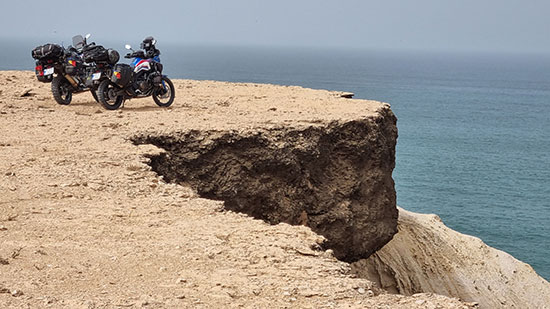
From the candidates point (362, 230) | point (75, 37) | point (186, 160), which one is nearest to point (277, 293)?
point (186, 160)

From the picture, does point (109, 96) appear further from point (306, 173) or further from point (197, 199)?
point (197, 199)

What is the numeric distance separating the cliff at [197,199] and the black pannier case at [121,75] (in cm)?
82

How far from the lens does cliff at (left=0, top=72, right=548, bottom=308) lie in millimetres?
7266

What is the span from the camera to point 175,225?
9.05 metres

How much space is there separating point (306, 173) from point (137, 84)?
5.34 m

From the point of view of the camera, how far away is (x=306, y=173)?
15.0m

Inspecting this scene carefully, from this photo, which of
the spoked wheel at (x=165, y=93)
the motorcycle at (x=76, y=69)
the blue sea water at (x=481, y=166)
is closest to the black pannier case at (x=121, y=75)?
the motorcycle at (x=76, y=69)

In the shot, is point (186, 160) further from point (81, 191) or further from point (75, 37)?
point (75, 37)

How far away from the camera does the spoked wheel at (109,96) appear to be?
57.3 feet

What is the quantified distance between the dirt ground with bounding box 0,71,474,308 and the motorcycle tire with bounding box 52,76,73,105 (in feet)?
13.3

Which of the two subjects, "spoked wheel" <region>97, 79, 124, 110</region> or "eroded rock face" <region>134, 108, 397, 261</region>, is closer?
"eroded rock face" <region>134, 108, 397, 261</region>

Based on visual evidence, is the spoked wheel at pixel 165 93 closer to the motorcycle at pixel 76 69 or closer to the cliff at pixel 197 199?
the cliff at pixel 197 199

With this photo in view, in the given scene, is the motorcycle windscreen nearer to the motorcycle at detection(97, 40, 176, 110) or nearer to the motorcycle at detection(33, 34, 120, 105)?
the motorcycle at detection(33, 34, 120, 105)

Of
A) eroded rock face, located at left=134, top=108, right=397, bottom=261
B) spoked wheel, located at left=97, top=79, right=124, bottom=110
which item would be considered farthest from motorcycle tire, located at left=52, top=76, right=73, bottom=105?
eroded rock face, located at left=134, top=108, right=397, bottom=261
